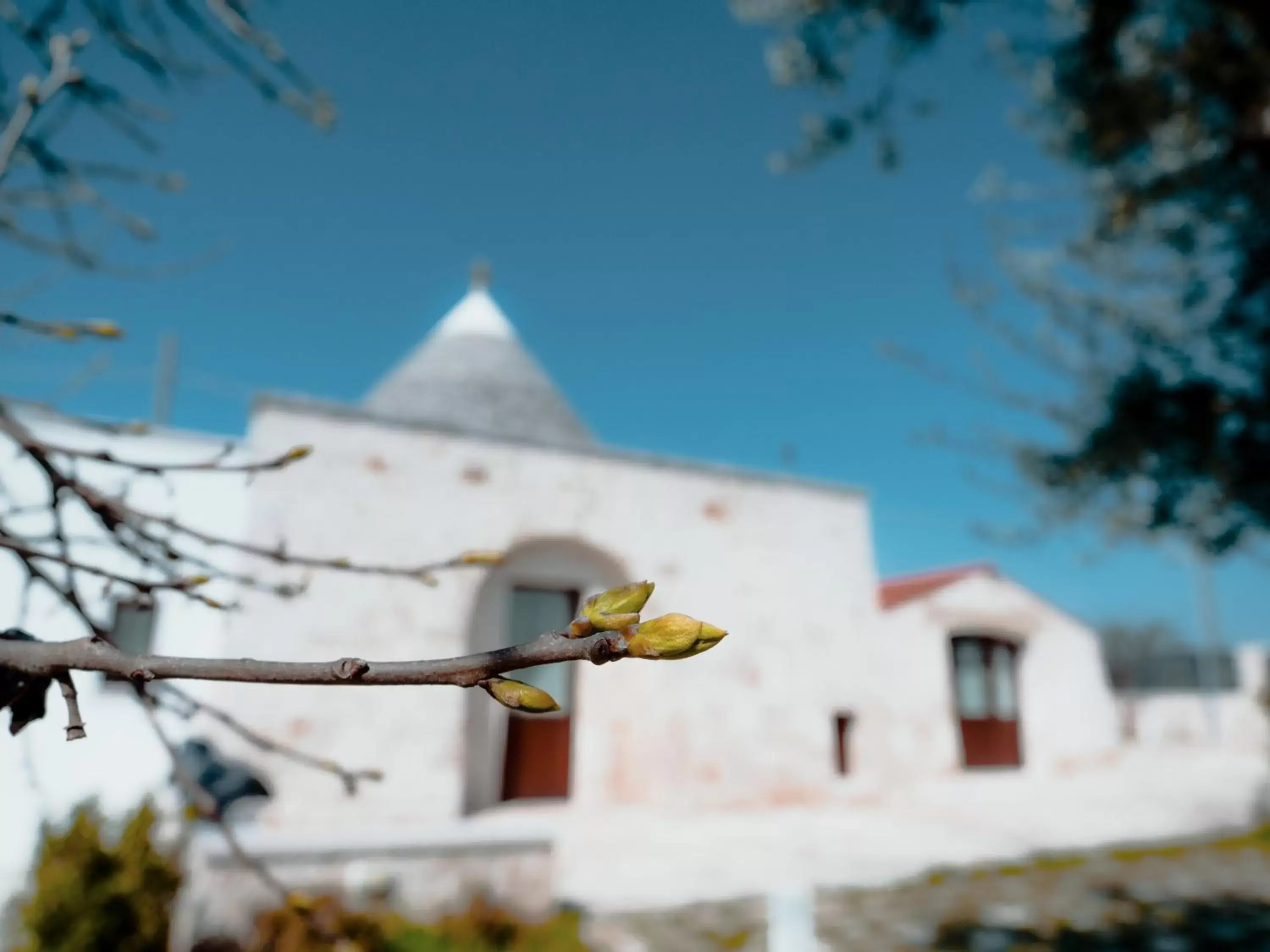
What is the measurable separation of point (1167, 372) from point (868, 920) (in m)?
4.62

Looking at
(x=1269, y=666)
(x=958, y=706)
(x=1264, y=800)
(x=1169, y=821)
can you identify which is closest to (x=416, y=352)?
(x=958, y=706)

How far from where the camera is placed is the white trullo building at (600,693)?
6555mm

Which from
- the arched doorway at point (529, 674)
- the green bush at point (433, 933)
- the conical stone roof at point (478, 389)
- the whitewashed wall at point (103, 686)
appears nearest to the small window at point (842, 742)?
the arched doorway at point (529, 674)

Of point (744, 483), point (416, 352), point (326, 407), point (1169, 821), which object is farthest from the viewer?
point (416, 352)

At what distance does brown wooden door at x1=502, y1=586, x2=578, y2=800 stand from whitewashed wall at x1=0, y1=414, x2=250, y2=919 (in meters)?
3.47

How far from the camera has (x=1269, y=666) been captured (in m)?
15.8

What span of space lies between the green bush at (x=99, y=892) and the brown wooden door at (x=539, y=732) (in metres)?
4.95

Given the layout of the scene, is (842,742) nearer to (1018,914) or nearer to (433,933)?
(1018,914)

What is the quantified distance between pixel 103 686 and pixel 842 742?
8.82 meters

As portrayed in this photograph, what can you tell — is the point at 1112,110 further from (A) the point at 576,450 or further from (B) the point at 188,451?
(B) the point at 188,451

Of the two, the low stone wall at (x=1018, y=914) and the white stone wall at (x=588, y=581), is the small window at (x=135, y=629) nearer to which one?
the white stone wall at (x=588, y=581)

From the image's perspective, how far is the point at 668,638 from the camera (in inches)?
18.5

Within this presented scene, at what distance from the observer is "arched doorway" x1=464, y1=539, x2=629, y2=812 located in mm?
9023

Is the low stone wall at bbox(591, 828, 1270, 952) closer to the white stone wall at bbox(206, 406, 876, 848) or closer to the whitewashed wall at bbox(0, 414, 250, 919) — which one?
the white stone wall at bbox(206, 406, 876, 848)
